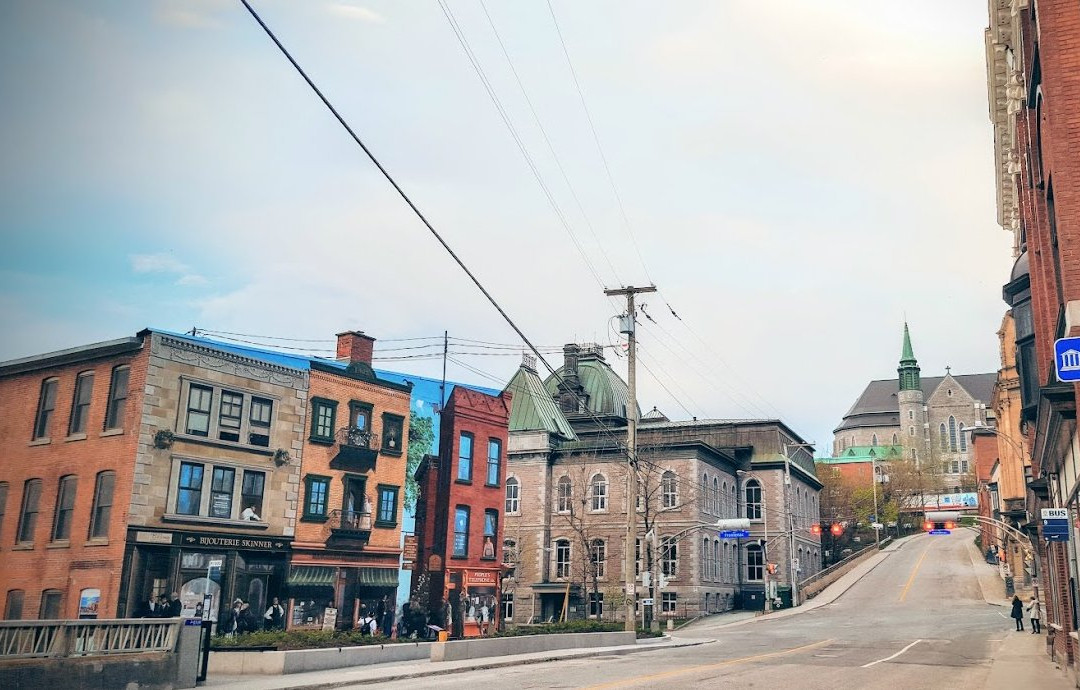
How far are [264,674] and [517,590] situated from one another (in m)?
43.0

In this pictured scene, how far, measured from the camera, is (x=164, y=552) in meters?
29.7

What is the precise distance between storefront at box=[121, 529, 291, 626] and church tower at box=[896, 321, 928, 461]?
141 metres

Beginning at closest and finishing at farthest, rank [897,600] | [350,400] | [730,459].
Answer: [350,400] < [897,600] < [730,459]

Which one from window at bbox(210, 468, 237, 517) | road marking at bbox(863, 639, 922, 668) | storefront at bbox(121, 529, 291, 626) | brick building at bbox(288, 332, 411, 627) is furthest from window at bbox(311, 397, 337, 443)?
road marking at bbox(863, 639, 922, 668)

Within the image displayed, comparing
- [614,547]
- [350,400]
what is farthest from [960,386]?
[350,400]

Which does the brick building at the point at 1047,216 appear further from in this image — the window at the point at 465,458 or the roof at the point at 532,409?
the roof at the point at 532,409

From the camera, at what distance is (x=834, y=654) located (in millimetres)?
29172

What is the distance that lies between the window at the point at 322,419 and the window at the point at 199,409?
4.74 meters

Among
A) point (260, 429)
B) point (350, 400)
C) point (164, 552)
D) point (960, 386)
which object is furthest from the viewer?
point (960, 386)

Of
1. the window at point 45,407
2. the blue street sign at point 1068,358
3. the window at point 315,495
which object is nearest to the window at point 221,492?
the window at point 315,495

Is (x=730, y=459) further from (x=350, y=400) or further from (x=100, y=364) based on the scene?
(x=100, y=364)

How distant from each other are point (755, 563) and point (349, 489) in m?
41.1

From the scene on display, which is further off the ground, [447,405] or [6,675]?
[447,405]

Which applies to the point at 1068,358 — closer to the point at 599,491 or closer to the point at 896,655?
the point at 896,655
